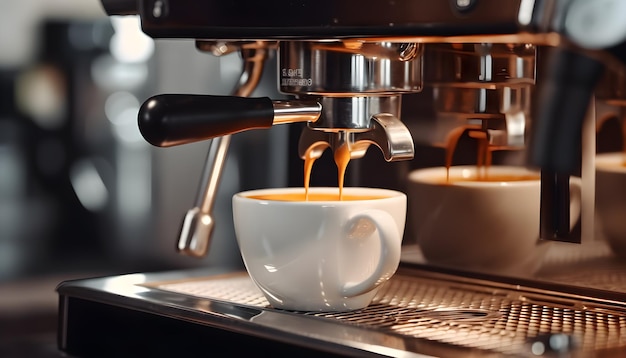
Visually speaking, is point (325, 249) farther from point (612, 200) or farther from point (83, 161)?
point (83, 161)

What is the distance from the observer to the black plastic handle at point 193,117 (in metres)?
0.56

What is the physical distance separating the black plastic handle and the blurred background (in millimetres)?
396

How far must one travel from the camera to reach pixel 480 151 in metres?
0.74

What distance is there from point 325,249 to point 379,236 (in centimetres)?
3

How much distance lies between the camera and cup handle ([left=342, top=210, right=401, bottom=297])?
0.64 metres

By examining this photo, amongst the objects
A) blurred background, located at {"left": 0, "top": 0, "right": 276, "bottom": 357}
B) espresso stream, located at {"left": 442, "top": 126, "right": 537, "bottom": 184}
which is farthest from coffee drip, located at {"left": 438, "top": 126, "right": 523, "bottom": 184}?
blurred background, located at {"left": 0, "top": 0, "right": 276, "bottom": 357}

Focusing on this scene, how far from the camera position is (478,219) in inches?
28.8

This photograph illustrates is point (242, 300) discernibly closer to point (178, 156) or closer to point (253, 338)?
point (253, 338)

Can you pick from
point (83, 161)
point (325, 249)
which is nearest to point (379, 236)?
point (325, 249)

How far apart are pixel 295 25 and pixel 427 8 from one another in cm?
8

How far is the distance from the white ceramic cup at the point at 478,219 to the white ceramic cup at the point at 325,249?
0.29ft

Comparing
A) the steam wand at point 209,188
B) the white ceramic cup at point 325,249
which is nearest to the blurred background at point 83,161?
the steam wand at point 209,188

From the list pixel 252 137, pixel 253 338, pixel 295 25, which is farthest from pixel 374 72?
pixel 252 137

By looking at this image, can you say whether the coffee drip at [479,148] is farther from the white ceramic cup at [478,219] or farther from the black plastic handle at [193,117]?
the black plastic handle at [193,117]
